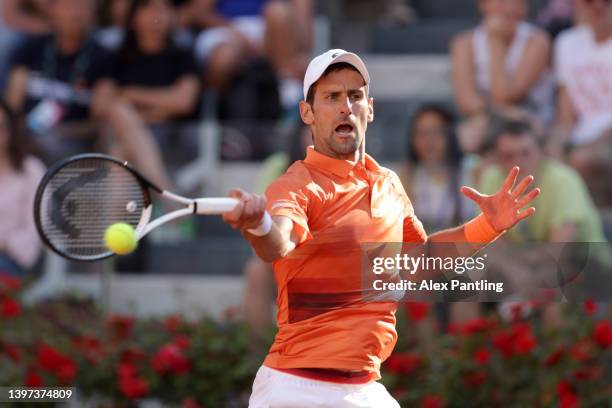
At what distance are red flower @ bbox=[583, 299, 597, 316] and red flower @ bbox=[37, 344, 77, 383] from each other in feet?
9.22

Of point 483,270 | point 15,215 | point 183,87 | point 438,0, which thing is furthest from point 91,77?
point 483,270

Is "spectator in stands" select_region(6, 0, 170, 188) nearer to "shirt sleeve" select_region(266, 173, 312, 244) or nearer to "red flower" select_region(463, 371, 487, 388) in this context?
"red flower" select_region(463, 371, 487, 388)

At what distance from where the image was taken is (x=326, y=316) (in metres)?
4.36

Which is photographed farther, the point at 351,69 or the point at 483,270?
the point at 483,270

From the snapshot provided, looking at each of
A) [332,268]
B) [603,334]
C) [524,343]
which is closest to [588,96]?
[603,334]

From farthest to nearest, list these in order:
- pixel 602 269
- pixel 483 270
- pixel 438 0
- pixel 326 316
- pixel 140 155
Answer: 1. pixel 438 0
2. pixel 140 155
3. pixel 602 269
4. pixel 483 270
5. pixel 326 316

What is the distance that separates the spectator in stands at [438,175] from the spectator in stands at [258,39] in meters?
1.37

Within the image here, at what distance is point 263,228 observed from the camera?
393 cm

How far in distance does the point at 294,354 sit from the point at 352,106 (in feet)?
2.75

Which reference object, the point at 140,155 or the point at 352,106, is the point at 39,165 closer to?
the point at 140,155

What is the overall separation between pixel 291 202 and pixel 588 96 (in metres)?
4.14

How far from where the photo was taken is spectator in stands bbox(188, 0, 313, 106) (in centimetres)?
890

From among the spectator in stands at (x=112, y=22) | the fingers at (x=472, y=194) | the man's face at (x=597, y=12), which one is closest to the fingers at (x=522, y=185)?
the fingers at (x=472, y=194)

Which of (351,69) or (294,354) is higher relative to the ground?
(351,69)
